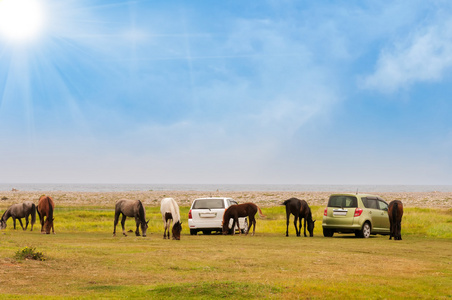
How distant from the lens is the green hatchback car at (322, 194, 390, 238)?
24.1m

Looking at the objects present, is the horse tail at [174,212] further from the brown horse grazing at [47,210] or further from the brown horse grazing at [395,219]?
the brown horse grazing at [395,219]

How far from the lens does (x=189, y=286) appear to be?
1003 cm

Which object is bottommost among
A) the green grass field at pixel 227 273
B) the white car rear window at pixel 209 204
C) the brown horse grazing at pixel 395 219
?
the green grass field at pixel 227 273

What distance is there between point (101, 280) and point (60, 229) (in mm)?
21015

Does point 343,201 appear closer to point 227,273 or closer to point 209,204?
point 209,204

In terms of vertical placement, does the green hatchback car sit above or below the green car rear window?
below

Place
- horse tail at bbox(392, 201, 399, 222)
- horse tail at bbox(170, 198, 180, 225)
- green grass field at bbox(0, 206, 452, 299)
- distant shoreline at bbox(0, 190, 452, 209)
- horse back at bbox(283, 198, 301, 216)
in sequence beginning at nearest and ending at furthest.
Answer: green grass field at bbox(0, 206, 452, 299) → horse tail at bbox(170, 198, 180, 225) → horse tail at bbox(392, 201, 399, 222) → horse back at bbox(283, 198, 301, 216) → distant shoreline at bbox(0, 190, 452, 209)

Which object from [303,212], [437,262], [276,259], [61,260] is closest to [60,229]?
[303,212]

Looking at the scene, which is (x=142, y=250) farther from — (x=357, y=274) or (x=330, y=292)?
(x=330, y=292)

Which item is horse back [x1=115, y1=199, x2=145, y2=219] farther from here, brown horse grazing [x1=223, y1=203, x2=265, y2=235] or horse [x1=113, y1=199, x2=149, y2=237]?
brown horse grazing [x1=223, y1=203, x2=265, y2=235]

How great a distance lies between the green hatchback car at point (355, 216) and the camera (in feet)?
79.2

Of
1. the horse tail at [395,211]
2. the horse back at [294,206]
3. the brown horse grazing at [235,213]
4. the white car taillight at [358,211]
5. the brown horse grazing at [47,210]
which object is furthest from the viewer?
the brown horse grazing at [47,210]

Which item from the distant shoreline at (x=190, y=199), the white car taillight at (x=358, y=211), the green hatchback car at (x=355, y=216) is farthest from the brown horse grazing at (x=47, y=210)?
the distant shoreline at (x=190, y=199)

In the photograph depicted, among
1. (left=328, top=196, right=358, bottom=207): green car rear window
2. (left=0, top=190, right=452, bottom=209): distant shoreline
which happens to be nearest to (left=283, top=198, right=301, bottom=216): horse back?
(left=328, top=196, right=358, bottom=207): green car rear window
